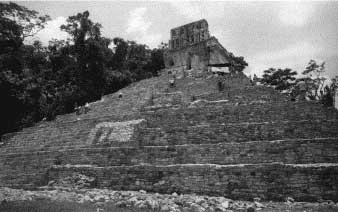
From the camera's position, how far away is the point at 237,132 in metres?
12.8

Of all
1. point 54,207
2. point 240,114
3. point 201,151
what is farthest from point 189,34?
point 54,207

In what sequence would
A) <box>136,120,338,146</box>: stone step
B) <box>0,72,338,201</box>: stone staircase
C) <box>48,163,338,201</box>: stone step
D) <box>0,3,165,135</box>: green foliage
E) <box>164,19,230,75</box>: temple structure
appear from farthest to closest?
<box>164,19,230,75</box>: temple structure, <box>0,3,165,135</box>: green foliage, <box>136,120,338,146</box>: stone step, <box>0,72,338,201</box>: stone staircase, <box>48,163,338,201</box>: stone step

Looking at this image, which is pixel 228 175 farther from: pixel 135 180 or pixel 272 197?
pixel 135 180

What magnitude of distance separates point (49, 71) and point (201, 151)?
2268 cm

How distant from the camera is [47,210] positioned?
7.37 metres

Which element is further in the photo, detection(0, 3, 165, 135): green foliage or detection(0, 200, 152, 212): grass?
detection(0, 3, 165, 135): green foliage

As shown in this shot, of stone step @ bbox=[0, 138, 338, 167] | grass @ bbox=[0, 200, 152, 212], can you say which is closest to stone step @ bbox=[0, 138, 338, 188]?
stone step @ bbox=[0, 138, 338, 167]

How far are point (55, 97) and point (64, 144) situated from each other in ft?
49.8

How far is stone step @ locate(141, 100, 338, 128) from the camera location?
1438cm

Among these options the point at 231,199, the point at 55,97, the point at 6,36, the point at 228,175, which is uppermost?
the point at 6,36

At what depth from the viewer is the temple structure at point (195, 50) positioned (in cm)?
3092

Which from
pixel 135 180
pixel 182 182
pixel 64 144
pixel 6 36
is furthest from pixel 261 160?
pixel 6 36

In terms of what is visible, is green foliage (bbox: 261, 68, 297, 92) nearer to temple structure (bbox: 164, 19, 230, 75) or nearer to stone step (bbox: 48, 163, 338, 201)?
temple structure (bbox: 164, 19, 230, 75)

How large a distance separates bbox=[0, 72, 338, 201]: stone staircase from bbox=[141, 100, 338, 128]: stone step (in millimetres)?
46
